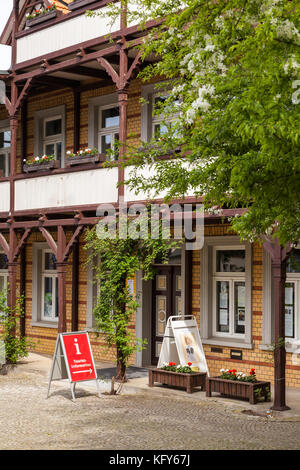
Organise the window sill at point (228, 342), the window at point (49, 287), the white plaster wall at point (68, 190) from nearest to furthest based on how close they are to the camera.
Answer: the window sill at point (228, 342)
the white plaster wall at point (68, 190)
the window at point (49, 287)

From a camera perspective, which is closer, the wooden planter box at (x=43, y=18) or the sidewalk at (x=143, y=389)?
the sidewalk at (x=143, y=389)

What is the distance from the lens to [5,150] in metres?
19.6

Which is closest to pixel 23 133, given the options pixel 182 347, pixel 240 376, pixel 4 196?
pixel 4 196

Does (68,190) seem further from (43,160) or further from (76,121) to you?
(76,121)

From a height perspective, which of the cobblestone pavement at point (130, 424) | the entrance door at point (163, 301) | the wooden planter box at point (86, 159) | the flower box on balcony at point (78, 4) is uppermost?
the flower box on balcony at point (78, 4)

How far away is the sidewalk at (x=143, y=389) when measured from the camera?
34.9 ft

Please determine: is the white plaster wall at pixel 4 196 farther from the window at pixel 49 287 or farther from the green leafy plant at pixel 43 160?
the window at pixel 49 287

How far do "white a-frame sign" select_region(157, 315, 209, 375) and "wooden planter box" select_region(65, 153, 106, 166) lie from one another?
3.57 meters

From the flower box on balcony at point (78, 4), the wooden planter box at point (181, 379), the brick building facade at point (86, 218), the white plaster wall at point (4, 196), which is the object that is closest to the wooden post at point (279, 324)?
the brick building facade at point (86, 218)

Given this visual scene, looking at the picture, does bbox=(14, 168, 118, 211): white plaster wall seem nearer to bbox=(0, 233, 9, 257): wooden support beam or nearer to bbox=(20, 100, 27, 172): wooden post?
bbox=(0, 233, 9, 257): wooden support beam

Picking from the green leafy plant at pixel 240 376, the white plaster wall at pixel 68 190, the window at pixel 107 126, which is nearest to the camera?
the green leafy plant at pixel 240 376

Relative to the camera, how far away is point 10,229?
15.9 m

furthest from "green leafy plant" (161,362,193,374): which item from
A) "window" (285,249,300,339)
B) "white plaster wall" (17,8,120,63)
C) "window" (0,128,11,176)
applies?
"window" (0,128,11,176)

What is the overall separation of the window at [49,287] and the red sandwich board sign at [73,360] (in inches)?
215
